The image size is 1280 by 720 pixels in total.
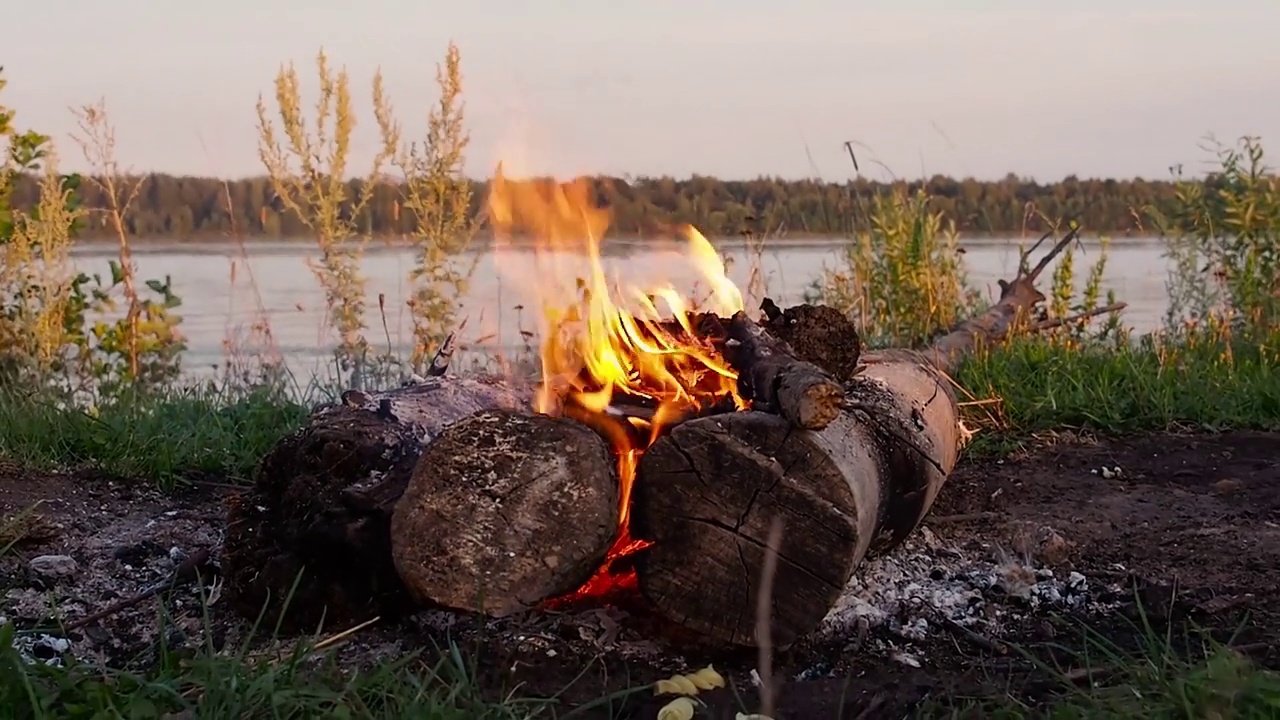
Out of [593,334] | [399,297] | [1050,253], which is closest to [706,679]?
[593,334]

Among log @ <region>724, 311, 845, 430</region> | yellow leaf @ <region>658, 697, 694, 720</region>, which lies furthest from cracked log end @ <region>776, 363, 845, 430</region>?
yellow leaf @ <region>658, 697, 694, 720</region>

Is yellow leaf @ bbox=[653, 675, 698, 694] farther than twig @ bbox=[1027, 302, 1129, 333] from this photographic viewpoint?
No

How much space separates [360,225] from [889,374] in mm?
4032

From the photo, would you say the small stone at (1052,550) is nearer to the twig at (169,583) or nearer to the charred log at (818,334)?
the charred log at (818,334)

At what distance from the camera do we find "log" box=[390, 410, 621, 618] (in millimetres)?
2799

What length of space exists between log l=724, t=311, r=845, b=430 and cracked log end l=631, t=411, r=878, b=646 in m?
0.05

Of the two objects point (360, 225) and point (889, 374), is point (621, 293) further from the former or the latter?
point (360, 225)

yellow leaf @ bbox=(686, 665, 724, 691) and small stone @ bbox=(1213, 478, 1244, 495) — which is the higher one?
yellow leaf @ bbox=(686, 665, 724, 691)

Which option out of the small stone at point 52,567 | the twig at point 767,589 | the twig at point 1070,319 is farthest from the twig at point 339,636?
the twig at point 1070,319

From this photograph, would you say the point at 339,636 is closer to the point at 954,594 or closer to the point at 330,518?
the point at 330,518

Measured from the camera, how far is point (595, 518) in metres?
2.81

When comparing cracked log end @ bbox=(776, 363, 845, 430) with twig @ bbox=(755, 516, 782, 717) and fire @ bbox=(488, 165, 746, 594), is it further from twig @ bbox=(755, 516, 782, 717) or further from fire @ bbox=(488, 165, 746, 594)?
fire @ bbox=(488, 165, 746, 594)

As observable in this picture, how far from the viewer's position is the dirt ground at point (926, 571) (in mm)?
2719

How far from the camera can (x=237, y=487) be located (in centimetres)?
436
